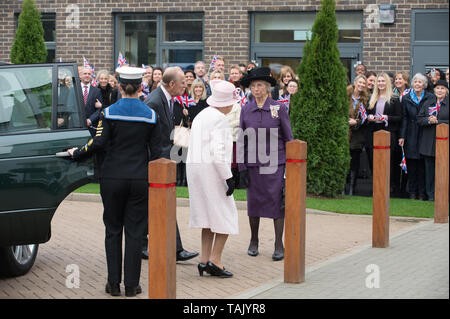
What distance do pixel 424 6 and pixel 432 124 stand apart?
501 cm

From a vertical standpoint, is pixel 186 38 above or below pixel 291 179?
above

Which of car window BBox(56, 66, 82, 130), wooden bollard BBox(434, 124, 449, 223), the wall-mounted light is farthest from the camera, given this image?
the wall-mounted light

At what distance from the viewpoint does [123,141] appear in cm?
736

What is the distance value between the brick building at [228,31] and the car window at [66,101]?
1231 centimetres

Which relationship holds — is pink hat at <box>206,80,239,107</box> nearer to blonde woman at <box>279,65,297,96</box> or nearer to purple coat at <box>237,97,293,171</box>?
purple coat at <box>237,97,293,171</box>

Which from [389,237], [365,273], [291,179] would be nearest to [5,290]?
[291,179]

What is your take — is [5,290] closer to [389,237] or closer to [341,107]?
[389,237]

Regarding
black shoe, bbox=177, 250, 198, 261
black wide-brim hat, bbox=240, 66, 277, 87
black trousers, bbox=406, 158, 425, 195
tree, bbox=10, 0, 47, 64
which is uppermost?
tree, bbox=10, 0, 47, 64

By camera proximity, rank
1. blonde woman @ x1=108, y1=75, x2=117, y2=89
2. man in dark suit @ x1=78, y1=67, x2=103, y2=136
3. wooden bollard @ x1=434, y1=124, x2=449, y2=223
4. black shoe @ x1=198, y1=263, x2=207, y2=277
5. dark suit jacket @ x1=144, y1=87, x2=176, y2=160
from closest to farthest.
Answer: black shoe @ x1=198, y1=263, x2=207, y2=277, dark suit jacket @ x1=144, y1=87, x2=176, y2=160, wooden bollard @ x1=434, y1=124, x2=449, y2=223, man in dark suit @ x1=78, y1=67, x2=103, y2=136, blonde woman @ x1=108, y1=75, x2=117, y2=89

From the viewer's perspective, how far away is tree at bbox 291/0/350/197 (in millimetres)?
14328

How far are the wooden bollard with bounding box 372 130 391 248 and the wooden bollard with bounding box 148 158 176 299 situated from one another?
4.45m

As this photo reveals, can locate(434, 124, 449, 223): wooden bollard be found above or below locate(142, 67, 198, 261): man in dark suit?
below

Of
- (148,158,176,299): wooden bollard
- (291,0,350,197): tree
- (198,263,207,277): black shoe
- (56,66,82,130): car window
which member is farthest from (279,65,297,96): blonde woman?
(148,158,176,299): wooden bollard

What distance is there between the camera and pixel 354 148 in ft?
49.9
